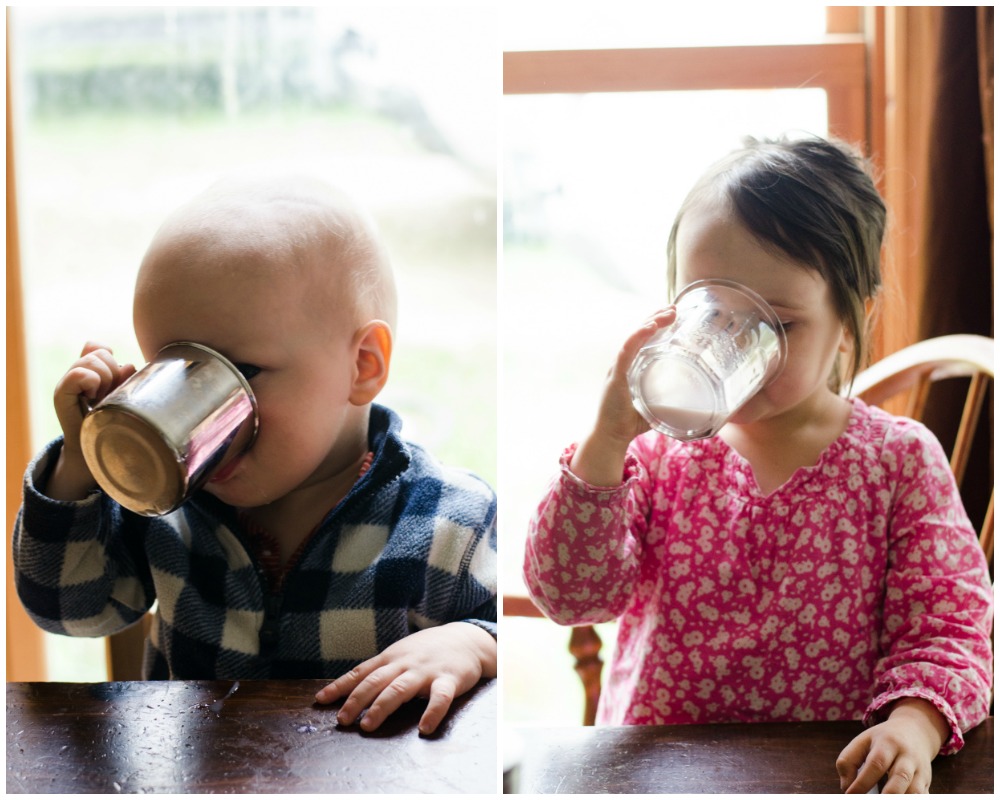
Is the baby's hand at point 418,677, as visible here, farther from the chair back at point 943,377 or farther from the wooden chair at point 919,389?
the chair back at point 943,377

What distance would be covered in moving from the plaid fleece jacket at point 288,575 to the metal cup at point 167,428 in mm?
148

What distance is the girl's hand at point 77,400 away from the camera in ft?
2.39

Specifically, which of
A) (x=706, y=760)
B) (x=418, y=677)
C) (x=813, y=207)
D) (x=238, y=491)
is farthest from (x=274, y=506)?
(x=813, y=207)

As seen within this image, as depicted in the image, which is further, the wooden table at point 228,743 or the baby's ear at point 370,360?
the baby's ear at point 370,360

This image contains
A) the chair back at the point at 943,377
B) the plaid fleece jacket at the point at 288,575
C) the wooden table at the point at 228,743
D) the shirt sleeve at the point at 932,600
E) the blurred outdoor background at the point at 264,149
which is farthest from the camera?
the blurred outdoor background at the point at 264,149

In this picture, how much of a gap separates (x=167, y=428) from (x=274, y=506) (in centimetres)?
25

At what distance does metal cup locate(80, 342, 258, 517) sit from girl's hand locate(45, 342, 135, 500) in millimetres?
89

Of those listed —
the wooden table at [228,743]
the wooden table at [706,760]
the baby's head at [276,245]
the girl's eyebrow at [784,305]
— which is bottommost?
the wooden table at [706,760]

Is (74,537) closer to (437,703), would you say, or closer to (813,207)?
(437,703)

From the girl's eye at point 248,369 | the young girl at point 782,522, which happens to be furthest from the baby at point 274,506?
the young girl at point 782,522

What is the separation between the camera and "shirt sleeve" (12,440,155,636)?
2.51 feet

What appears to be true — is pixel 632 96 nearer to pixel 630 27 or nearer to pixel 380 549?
pixel 630 27

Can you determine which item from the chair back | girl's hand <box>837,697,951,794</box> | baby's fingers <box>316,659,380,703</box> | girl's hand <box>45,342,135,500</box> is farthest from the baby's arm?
the chair back

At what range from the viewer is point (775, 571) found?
2.59ft
